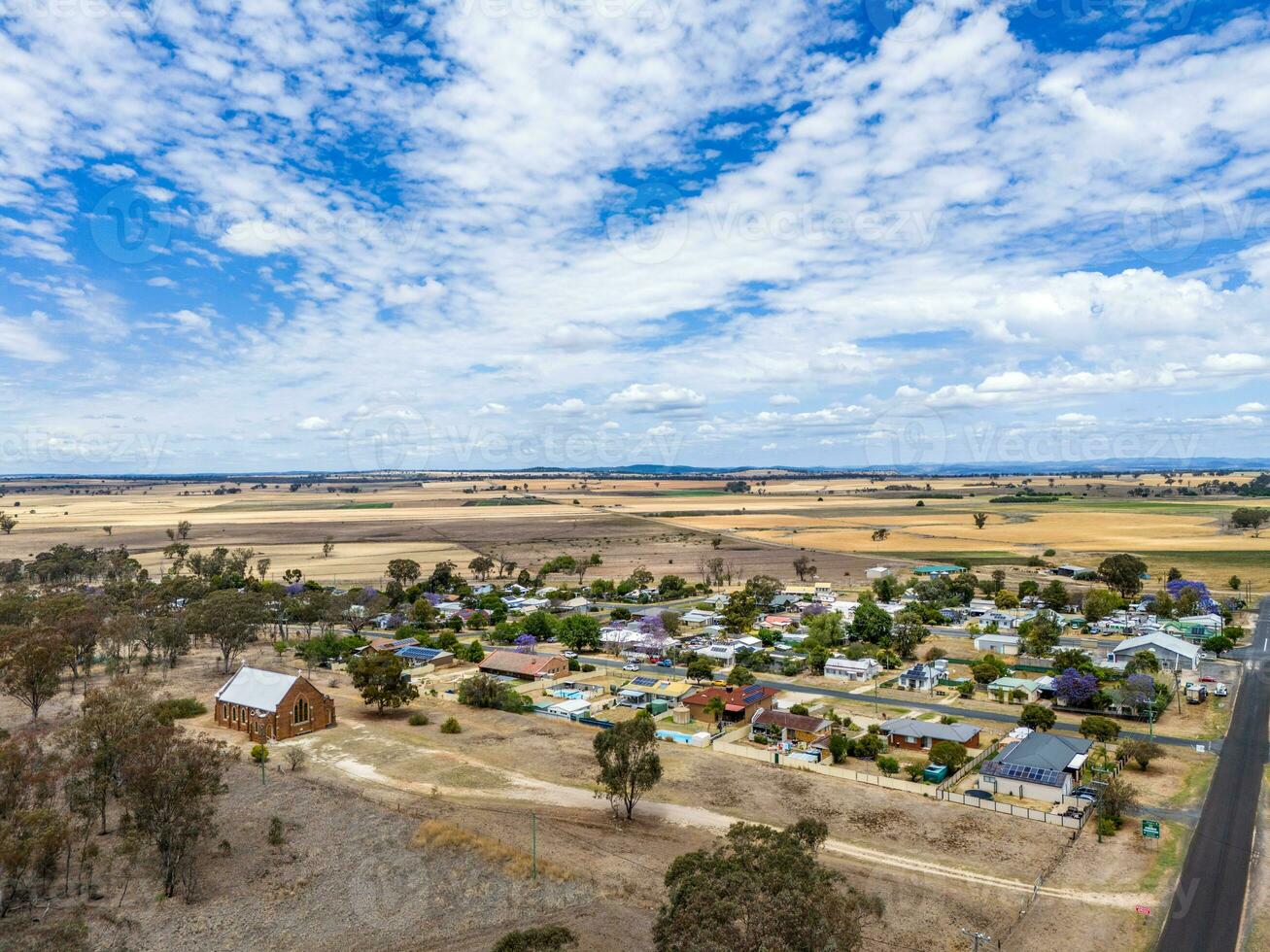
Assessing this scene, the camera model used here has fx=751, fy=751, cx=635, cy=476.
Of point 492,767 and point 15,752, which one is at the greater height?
point 15,752

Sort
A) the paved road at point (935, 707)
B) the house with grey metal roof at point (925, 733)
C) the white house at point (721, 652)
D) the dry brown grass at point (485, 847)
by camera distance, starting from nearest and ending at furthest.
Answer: the dry brown grass at point (485, 847), the house with grey metal roof at point (925, 733), the paved road at point (935, 707), the white house at point (721, 652)

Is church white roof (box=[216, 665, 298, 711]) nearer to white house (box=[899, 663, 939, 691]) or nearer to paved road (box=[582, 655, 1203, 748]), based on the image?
paved road (box=[582, 655, 1203, 748])

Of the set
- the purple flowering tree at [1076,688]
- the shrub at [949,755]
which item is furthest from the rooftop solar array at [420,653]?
the purple flowering tree at [1076,688]

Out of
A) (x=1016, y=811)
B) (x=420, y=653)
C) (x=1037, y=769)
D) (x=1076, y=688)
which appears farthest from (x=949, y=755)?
(x=420, y=653)

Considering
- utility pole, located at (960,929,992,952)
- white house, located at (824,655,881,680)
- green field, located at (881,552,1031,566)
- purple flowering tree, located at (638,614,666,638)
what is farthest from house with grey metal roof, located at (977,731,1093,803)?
green field, located at (881,552,1031,566)

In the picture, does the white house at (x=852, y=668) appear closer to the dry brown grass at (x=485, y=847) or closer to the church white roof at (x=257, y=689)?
the dry brown grass at (x=485, y=847)

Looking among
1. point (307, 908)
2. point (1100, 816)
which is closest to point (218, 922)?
point (307, 908)

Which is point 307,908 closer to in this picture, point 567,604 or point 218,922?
point 218,922
